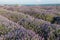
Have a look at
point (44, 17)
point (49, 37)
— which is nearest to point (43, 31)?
point (49, 37)

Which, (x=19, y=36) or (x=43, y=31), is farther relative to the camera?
(x=43, y=31)

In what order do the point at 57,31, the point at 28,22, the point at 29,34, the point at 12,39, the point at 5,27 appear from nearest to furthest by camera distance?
the point at 12,39, the point at 29,34, the point at 57,31, the point at 5,27, the point at 28,22

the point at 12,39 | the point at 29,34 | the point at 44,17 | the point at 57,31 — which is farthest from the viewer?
the point at 44,17

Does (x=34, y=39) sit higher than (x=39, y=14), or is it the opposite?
(x=34, y=39)

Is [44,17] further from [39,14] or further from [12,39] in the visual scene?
[12,39]

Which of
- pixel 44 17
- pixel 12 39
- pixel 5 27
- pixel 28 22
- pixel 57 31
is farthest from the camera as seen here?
pixel 44 17

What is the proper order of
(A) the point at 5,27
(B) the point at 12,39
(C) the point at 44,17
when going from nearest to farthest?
1. (B) the point at 12,39
2. (A) the point at 5,27
3. (C) the point at 44,17

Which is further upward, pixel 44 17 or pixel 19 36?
pixel 19 36

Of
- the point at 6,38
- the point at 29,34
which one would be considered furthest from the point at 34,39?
the point at 6,38

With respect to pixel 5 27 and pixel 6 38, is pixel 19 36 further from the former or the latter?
pixel 5 27
